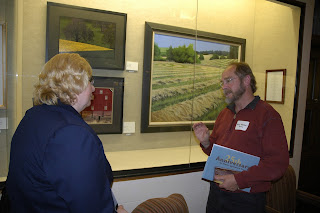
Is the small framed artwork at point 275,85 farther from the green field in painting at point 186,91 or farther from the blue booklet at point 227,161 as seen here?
the blue booklet at point 227,161

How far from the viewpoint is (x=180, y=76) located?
8.30 ft

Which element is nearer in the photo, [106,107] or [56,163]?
[56,163]

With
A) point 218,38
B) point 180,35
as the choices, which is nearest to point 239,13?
point 218,38

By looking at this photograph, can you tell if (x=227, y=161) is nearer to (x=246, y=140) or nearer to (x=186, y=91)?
(x=246, y=140)

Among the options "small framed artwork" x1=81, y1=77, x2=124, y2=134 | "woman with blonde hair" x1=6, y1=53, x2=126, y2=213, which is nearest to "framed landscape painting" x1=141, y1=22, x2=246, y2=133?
"small framed artwork" x1=81, y1=77, x2=124, y2=134

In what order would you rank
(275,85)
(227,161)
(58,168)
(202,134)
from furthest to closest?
(275,85) < (202,134) < (227,161) < (58,168)

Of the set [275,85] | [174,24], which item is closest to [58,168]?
[174,24]

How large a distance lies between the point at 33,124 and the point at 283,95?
2.97 metres

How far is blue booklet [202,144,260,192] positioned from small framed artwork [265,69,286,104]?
1.65m

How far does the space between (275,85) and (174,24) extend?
1.56 meters

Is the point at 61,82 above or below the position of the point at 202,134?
above

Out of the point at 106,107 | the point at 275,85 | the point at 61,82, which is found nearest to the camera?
the point at 61,82

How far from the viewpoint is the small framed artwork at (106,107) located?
2.14 m

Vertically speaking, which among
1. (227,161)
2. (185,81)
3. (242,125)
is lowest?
(227,161)
